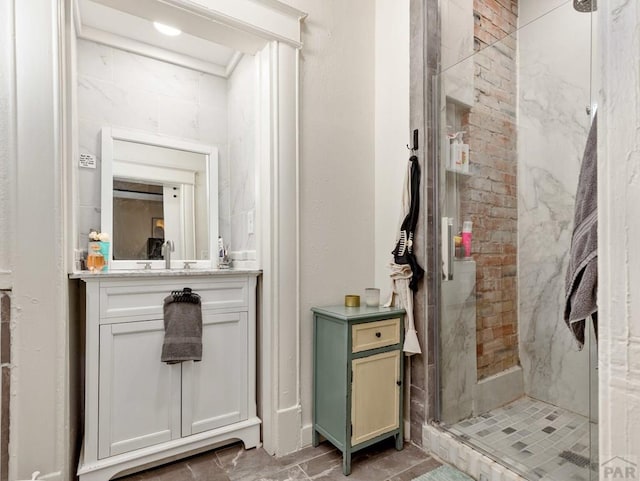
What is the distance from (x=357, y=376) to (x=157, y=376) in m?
1.00

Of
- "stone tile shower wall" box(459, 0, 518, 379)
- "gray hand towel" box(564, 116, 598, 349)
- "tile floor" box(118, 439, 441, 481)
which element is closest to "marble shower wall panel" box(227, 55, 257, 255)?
"tile floor" box(118, 439, 441, 481)

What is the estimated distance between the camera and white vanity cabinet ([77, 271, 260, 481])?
1556mm

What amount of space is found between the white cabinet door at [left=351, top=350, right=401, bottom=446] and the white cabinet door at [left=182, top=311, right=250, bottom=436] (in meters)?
0.64

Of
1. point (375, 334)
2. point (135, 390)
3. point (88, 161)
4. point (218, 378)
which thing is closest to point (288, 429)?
point (218, 378)

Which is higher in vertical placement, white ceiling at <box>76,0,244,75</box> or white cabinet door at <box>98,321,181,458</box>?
white ceiling at <box>76,0,244,75</box>

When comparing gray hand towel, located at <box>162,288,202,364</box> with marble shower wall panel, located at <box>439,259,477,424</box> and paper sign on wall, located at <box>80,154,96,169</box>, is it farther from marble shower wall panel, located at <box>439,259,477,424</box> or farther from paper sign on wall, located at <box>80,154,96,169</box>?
marble shower wall panel, located at <box>439,259,477,424</box>

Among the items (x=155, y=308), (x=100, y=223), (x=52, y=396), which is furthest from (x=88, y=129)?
(x=52, y=396)

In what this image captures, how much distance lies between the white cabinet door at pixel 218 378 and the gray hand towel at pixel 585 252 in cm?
153

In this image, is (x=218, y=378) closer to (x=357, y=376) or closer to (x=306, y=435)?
(x=306, y=435)

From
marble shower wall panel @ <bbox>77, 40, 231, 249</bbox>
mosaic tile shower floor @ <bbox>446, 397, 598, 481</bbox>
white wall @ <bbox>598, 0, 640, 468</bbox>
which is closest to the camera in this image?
white wall @ <bbox>598, 0, 640, 468</bbox>

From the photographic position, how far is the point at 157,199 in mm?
2320

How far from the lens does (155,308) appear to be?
66.8 inches

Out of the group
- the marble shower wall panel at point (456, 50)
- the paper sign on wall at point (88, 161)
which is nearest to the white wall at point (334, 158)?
the marble shower wall panel at point (456, 50)

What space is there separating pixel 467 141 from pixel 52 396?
7.96ft
